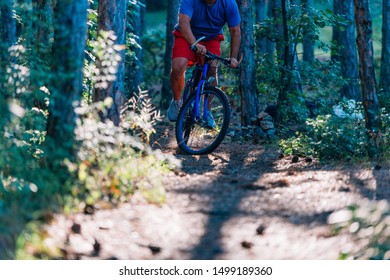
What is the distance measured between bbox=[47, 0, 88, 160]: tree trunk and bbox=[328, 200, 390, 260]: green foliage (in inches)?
94.1

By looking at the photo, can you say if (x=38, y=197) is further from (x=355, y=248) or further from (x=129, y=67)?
(x=129, y=67)

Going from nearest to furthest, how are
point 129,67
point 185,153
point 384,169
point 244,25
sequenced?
point 384,169
point 185,153
point 244,25
point 129,67

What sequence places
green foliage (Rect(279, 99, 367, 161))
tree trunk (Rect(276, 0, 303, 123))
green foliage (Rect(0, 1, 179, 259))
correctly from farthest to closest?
tree trunk (Rect(276, 0, 303, 123)) → green foliage (Rect(279, 99, 367, 161)) → green foliage (Rect(0, 1, 179, 259))

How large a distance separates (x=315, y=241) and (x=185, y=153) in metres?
4.35

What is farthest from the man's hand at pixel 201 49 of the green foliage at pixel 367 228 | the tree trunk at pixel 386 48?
the tree trunk at pixel 386 48

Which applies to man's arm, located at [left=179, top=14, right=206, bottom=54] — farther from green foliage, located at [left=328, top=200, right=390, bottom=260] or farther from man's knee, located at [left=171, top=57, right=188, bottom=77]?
green foliage, located at [left=328, top=200, right=390, bottom=260]

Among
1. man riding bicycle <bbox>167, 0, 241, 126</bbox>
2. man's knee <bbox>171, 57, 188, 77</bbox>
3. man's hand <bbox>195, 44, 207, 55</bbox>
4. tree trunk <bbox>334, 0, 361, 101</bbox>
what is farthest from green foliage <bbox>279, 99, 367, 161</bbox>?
tree trunk <bbox>334, 0, 361, 101</bbox>

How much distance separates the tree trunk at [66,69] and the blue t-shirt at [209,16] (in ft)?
10.6

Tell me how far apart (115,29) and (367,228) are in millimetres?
4242

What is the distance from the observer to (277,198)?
6.29 metres

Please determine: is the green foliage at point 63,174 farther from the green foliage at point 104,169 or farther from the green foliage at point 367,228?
the green foliage at point 367,228

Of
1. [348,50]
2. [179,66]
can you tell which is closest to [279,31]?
[179,66]

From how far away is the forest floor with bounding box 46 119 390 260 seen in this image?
4.85m

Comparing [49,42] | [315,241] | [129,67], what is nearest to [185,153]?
[49,42]
